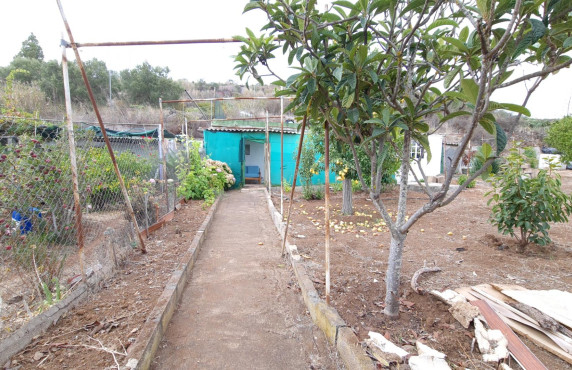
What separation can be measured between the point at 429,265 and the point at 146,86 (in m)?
27.9

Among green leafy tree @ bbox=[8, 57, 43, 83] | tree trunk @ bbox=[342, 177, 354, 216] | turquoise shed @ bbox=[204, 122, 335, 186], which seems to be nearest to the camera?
tree trunk @ bbox=[342, 177, 354, 216]

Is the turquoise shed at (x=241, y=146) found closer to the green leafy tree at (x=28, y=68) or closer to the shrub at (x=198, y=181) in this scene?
the shrub at (x=198, y=181)

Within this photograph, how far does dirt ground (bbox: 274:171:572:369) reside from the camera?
98.6 inches

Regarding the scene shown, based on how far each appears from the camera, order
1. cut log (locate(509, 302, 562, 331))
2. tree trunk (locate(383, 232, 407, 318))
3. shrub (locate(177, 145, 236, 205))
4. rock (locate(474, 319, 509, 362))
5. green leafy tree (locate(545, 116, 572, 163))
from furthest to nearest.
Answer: green leafy tree (locate(545, 116, 572, 163)) → shrub (locate(177, 145, 236, 205)) → tree trunk (locate(383, 232, 407, 318)) → cut log (locate(509, 302, 562, 331)) → rock (locate(474, 319, 509, 362))

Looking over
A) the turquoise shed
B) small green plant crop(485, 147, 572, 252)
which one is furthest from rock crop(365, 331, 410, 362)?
the turquoise shed

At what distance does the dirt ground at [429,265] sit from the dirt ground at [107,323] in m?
1.93

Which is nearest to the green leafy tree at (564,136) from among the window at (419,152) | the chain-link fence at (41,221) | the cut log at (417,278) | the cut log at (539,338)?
the window at (419,152)

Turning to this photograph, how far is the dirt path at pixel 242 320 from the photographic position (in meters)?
2.57

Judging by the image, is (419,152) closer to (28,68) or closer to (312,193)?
(312,193)

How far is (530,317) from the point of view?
2445mm

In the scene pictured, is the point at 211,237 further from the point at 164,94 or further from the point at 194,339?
the point at 164,94

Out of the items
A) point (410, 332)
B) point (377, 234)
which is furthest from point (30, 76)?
point (410, 332)

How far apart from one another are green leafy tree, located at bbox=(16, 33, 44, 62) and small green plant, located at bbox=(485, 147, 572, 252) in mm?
36006

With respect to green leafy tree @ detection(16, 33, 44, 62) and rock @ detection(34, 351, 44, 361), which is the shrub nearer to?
rock @ detection(34, 351, 44, 361)
